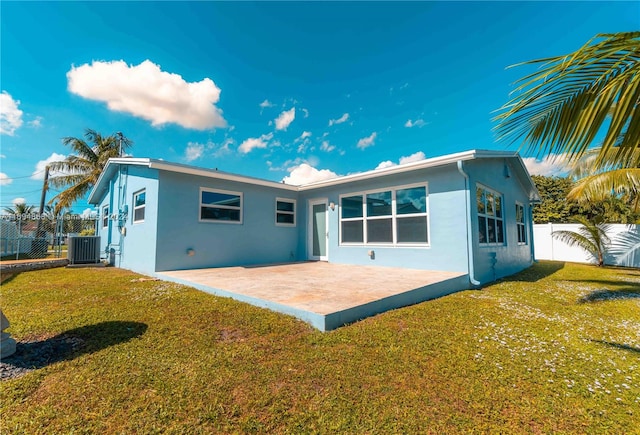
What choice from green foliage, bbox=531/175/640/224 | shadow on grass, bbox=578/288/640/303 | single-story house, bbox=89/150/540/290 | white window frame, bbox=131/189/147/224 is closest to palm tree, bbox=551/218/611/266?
single-story house, bbox=89/150/540/290

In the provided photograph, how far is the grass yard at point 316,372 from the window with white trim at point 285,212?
6063 mm

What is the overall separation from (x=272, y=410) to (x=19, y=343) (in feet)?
10.1

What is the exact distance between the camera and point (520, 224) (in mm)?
11250

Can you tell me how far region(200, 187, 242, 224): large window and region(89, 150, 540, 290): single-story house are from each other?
31 millimetres

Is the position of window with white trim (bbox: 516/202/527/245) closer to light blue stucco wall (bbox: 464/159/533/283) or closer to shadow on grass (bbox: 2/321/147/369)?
light blue stucco wall (bbox: 464/159/533/283)

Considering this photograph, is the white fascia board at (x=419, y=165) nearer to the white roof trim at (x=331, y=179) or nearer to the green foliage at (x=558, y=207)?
the white roof trim at (x=331, y=179)

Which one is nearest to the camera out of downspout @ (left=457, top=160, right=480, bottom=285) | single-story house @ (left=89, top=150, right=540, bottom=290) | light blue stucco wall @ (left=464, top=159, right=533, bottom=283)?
downspout @ (left=457, top=160, right=480, bottom=285)

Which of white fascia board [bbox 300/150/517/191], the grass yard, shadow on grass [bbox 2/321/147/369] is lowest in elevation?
the grass yard

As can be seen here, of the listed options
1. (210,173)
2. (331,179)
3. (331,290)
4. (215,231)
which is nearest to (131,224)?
(215,231)

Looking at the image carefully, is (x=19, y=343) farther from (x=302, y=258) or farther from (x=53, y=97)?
(x=53, y=97)

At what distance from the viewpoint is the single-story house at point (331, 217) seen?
711 centimetres

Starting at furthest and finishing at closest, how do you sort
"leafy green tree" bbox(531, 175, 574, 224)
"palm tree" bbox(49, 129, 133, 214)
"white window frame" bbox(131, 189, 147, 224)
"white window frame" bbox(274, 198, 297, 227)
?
1. "leafy green tree" bbox(531, 175, 574, 224)
2. "palm tree" bbox(49, 129, 133, 214)
3. "white window frame" bbox(274, 198, 297, 227)
4. "white window frame" bbox(131, 189, 147, 224)

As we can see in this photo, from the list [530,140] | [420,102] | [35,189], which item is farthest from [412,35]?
[35,189]

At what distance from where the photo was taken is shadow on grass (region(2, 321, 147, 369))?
104 inches
